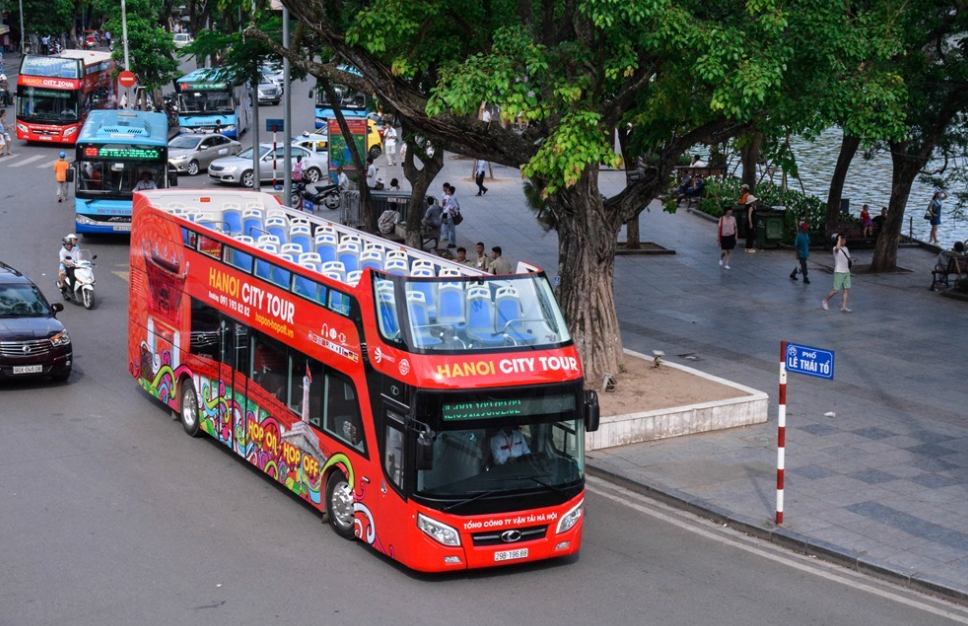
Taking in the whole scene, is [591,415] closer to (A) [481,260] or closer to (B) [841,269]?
(A) [481,260]

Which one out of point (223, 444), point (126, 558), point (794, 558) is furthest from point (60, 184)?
point (794, 558)

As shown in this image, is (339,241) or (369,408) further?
(339,241)

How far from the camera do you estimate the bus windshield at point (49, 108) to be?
49.0m

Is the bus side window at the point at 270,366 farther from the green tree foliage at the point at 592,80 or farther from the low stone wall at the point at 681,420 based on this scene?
the low stone wall at the point at 681,420

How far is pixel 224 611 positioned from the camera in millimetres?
11055

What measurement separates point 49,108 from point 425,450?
4300cm

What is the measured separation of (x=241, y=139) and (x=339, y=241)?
127 ft

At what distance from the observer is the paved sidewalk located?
45.7ft

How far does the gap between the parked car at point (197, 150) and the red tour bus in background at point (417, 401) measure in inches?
1179

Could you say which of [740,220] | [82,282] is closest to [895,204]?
[740,220]

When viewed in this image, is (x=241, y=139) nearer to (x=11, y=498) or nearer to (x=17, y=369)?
(x=17, y=369)

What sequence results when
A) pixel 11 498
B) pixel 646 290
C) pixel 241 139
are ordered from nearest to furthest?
pixel 11 498
pixel 646 290
pixel 241 139

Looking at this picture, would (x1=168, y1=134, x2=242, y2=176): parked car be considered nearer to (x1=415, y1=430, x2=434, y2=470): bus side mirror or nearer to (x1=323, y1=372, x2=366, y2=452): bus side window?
(x1=323, y1=372, x2=366, y2=452): bus side window

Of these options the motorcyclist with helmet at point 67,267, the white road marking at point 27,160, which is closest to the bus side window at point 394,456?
the motorcyclist with helmet at point 67,267
